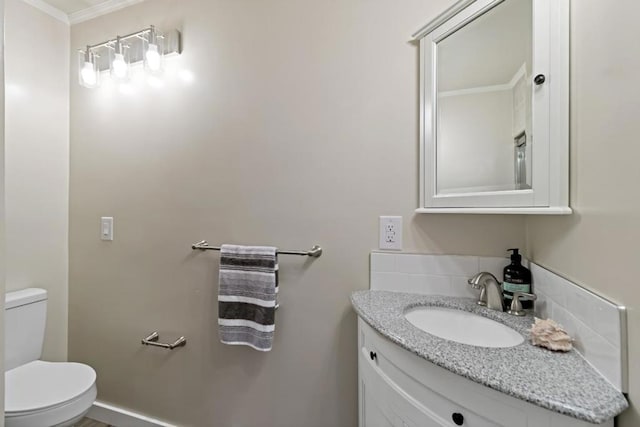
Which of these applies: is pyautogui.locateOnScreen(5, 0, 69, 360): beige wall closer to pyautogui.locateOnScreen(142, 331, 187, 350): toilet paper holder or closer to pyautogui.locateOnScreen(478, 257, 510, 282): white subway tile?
pyautogui.locateOnScreen(142, 331, 187, 350): toilet paper holder

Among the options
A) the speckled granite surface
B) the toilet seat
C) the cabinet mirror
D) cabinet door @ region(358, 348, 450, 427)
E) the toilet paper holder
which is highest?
the cabinet mirror

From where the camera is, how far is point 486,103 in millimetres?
1062

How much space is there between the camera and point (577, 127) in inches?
30.9

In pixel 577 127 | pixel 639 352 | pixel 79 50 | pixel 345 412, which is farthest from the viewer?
pixel 79 50

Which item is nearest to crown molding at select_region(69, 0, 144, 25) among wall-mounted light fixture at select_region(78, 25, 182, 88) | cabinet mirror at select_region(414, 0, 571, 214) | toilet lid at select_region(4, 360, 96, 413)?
wall-mounted light fixture at select_region(78, 25, 182, 88)

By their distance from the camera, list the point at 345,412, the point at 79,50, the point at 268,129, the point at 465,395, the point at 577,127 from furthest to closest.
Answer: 1. the point at 79,50
2. the point at 268,129
3. the point at 345,412
4. the point at 577,127
5. the point at 465,395

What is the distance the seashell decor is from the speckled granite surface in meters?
0.02

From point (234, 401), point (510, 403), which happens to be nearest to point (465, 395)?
point (510, 403)

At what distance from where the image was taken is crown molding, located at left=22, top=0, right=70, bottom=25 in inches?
67.6

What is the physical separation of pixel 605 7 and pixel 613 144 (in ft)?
1.06

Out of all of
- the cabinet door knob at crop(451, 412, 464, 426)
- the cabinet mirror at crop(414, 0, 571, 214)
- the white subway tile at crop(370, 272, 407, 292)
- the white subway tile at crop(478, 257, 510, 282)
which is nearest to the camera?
the cabinet door knob at crop(451, 412, 464, 426)

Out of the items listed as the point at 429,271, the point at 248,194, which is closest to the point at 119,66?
the point at 248,194

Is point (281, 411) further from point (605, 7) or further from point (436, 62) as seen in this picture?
point (605, 7)

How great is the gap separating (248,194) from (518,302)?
1.19 metres
